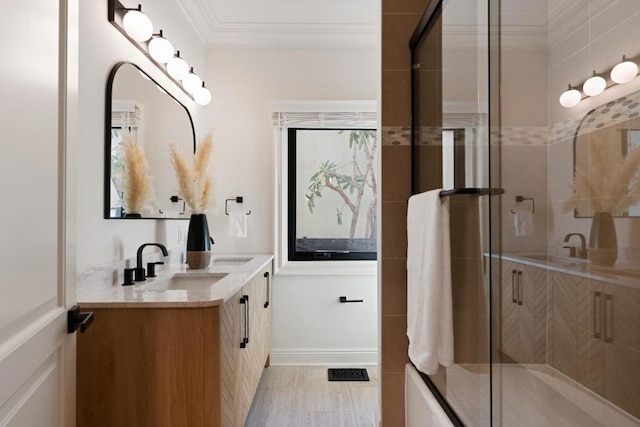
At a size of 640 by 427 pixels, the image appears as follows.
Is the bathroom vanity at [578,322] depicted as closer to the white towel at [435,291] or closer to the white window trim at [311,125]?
the white towel at [435,291]

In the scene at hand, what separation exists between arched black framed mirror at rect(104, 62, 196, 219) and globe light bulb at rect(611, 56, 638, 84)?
6.11 feet

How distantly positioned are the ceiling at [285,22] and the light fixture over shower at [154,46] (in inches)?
20.8

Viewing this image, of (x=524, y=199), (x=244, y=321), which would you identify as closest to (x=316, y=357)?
(x=244, y=321)

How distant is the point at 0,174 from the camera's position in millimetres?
782

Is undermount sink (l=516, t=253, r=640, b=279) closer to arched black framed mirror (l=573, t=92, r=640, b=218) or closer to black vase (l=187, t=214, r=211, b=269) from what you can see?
arched black framed mirror (l=573, t=92, r=640, b=218)

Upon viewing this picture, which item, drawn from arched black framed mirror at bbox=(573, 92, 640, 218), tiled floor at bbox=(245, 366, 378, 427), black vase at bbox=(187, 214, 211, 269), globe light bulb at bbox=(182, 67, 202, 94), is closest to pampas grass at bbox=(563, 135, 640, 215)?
arched black framed mirror at bbox=(573, 92, 640, 218)

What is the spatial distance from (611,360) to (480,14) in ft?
3.00

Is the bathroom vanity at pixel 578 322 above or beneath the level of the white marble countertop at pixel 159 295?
above

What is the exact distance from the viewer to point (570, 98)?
0.79m

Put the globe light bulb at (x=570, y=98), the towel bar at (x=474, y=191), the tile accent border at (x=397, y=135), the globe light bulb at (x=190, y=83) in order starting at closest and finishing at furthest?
the globe light bulb at (x=570, y=98)
the towel bar at (x=474, y=191)
the tile accent border at (x=397, y=135)
the globe light bulb at (x=190, y=83)

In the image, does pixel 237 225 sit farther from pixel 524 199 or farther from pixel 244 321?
pixel 524 199

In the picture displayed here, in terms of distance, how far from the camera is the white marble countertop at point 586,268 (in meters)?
0.67

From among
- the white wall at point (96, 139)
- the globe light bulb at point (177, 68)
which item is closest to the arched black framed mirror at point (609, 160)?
the white wall at point (96, 139)

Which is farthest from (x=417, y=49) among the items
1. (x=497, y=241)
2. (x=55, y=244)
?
(x=55, y=244)
